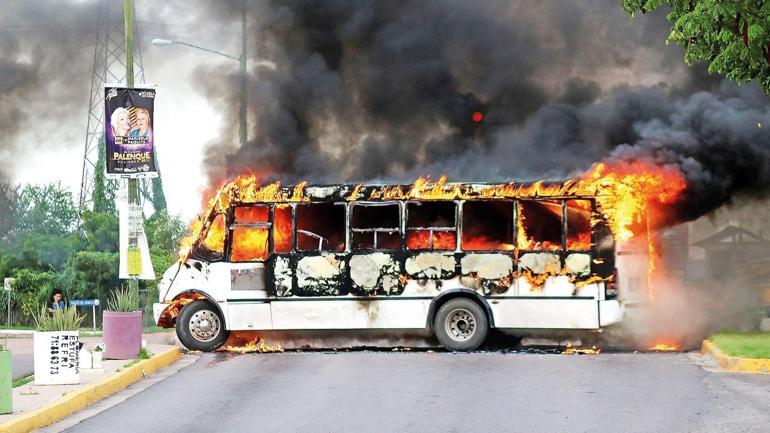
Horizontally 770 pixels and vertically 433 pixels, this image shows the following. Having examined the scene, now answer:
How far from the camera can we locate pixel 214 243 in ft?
63.7

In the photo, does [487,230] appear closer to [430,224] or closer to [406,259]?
[430,224]

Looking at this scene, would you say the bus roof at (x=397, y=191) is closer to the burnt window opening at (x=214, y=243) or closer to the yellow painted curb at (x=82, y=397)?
the burnt window opening at (x=214, y=243)

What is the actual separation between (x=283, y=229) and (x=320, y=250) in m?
0.65

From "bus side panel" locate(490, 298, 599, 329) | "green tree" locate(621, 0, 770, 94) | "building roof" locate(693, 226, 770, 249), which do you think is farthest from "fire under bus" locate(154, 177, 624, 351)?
"building roof" locate(693, 226, 770, 249)

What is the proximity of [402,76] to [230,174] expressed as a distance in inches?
237

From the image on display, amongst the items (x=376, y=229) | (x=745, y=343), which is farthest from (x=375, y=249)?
(x=745, y=343)

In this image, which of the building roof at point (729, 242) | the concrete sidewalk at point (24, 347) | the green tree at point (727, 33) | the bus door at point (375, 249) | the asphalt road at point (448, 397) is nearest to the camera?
the asphalt road at point (448, 397)

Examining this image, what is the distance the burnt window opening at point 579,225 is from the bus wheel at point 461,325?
5.43 feet

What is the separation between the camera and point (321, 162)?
24.1 m

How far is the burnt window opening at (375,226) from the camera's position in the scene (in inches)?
745

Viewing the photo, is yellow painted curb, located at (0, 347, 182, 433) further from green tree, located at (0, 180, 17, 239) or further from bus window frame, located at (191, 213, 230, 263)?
green tree, located at (0, 180, 17, 239)

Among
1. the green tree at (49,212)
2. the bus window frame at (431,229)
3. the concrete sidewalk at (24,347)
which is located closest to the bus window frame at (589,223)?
the bus window frame at (431,229)

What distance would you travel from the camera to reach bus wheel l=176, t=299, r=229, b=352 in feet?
63.0

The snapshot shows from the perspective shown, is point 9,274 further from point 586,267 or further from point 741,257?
point 586,267
